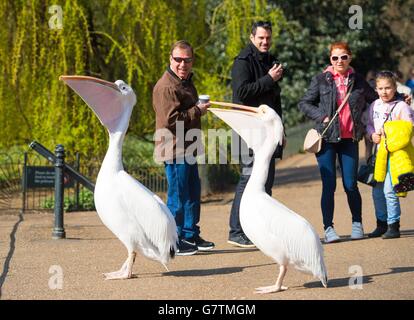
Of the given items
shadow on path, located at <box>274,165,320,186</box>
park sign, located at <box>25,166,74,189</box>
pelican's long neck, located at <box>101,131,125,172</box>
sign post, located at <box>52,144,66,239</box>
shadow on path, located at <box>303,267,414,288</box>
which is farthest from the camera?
shadow on path, located at <box>274,165,320,186</box>

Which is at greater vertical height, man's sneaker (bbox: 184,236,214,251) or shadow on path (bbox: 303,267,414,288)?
shadow on path (bbox: 303,267,414,288)

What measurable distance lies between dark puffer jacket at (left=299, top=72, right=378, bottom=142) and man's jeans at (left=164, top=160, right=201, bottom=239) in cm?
149

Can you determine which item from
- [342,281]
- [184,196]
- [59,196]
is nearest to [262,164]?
[342,281]

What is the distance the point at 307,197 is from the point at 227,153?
196 cm

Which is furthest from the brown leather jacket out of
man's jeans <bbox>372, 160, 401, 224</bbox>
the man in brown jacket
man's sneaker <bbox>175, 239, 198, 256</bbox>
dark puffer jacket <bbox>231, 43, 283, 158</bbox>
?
man's jeans <bbox>372, 160, 401, 224</bbox>

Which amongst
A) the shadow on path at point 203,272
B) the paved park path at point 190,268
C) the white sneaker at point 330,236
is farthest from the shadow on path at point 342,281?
the white sneaker at point 330,236

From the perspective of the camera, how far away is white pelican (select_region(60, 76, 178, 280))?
6621 millimetres

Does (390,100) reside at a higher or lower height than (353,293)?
higher

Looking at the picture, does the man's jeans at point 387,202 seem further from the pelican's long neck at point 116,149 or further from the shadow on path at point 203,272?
the pelican's long neck at point 116,149

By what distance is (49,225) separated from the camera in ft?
32.7

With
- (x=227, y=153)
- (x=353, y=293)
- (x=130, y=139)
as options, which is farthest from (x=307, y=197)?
(x=353, y=293)

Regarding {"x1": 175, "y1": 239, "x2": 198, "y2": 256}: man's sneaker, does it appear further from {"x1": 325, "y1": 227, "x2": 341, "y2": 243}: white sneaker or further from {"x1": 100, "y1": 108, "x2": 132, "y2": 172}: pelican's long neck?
{"x1": 325, "y1": 227, "x2": 341, "y2": 243}: white sneaker

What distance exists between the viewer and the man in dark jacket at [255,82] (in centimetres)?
810

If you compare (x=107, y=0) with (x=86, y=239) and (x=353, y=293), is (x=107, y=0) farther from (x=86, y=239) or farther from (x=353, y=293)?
(x=353, y=293)
